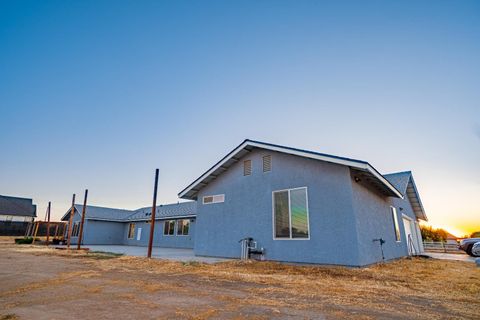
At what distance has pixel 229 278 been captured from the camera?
6152mm

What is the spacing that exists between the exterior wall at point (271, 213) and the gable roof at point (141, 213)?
27.3 ft

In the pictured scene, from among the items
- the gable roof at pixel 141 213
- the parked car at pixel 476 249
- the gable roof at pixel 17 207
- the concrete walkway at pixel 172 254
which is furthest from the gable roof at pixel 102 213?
the parked car at pixel 476 249

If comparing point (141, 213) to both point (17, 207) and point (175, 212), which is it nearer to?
point (175, 212)

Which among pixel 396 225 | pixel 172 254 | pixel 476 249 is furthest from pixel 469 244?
pixel 172 254

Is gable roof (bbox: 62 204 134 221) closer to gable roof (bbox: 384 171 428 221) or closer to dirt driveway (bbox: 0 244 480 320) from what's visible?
dirt driveway (bbox: 0 244 480 320)

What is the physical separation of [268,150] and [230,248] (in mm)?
4634

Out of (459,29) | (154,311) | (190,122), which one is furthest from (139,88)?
(459,29)

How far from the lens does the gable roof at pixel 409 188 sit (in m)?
13.9

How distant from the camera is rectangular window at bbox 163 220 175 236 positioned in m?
21.5

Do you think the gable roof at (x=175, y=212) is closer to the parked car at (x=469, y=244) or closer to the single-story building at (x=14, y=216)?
the parked car at (x=469, y=244)

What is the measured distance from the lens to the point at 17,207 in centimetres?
3806

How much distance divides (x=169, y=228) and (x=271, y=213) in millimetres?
14928

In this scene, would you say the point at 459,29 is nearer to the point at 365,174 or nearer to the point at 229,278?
the point at 365,174

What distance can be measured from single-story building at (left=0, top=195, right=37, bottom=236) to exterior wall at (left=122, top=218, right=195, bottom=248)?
21741mm
